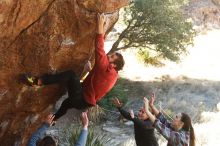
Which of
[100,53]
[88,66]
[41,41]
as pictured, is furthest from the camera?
[88,66]

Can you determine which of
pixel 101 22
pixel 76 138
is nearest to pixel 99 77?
pixel 101 22

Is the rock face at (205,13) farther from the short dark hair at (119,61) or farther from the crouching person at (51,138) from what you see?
the crouching person at (51,138)

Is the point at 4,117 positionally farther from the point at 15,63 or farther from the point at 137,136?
the point at 137,136

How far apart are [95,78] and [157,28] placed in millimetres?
12542

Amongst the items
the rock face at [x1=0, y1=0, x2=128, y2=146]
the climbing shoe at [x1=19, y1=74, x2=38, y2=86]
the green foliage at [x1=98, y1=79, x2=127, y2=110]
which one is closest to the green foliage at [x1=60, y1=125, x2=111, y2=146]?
the rock face at [x1=0, y1=0, x2=128, y2=146]

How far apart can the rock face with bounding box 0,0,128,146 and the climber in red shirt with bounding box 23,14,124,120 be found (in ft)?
0.99

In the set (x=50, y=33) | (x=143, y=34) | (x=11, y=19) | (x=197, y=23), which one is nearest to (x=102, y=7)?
(x=50, y=33)

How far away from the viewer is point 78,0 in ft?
Answer: 22.4

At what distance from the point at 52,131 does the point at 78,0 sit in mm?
6955

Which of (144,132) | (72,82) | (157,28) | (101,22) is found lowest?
(157,28)

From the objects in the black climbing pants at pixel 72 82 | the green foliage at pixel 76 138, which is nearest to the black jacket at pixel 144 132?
the black climbing pants at pixel 72 82

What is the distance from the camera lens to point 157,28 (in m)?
19.0

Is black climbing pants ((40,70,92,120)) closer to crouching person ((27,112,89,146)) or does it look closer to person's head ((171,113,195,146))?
crouching person ((27,112,89,146))

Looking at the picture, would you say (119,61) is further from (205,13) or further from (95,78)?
(205,13)
